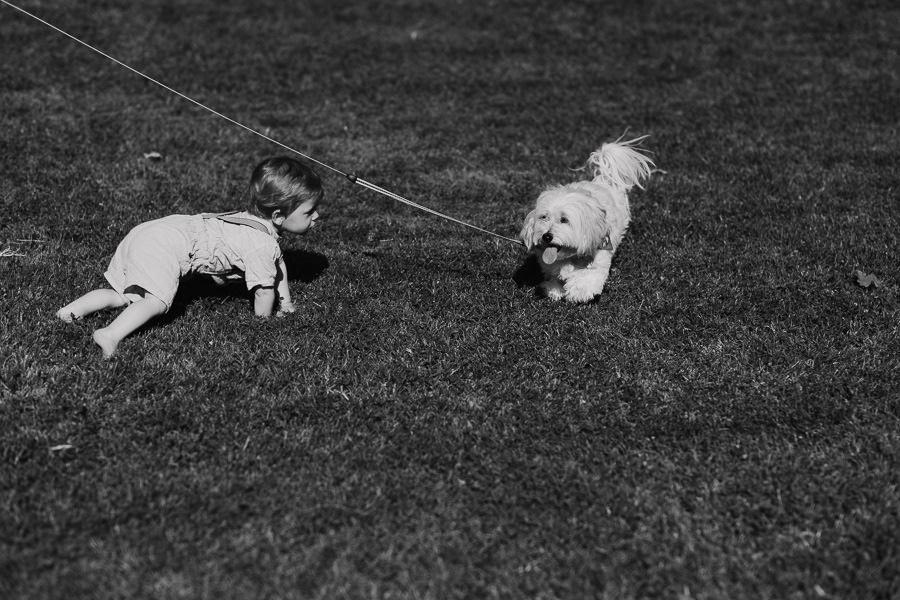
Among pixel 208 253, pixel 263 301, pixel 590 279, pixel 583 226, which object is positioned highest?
pixel 583 226

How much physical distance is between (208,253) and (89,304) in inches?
32.1

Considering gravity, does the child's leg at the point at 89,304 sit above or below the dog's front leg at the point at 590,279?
below

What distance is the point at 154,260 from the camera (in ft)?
17.4

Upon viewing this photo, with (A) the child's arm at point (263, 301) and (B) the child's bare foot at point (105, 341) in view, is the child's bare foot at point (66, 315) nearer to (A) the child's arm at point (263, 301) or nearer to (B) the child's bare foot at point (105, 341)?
(B) the child's bare foot at point (105, 341)

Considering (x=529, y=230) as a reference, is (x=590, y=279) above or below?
below

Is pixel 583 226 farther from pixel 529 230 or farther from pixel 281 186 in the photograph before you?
pixel 281 186

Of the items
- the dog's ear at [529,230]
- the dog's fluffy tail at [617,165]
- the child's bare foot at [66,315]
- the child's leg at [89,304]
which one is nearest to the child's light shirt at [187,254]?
the child's leg at [89,304]

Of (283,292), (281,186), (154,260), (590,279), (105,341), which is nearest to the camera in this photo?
(105,341)

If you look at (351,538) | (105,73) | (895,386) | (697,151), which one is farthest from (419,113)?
(351,538)

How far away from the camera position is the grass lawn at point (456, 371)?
3.85 m

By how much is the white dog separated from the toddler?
5.03 ft

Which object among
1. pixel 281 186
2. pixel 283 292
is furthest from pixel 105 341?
pixel 281 186

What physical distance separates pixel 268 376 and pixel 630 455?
2.14m

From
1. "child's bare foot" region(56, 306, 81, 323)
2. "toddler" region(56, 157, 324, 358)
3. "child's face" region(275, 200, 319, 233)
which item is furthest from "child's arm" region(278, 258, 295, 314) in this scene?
"child's bare foot" region(56, 306, 81, 323)
